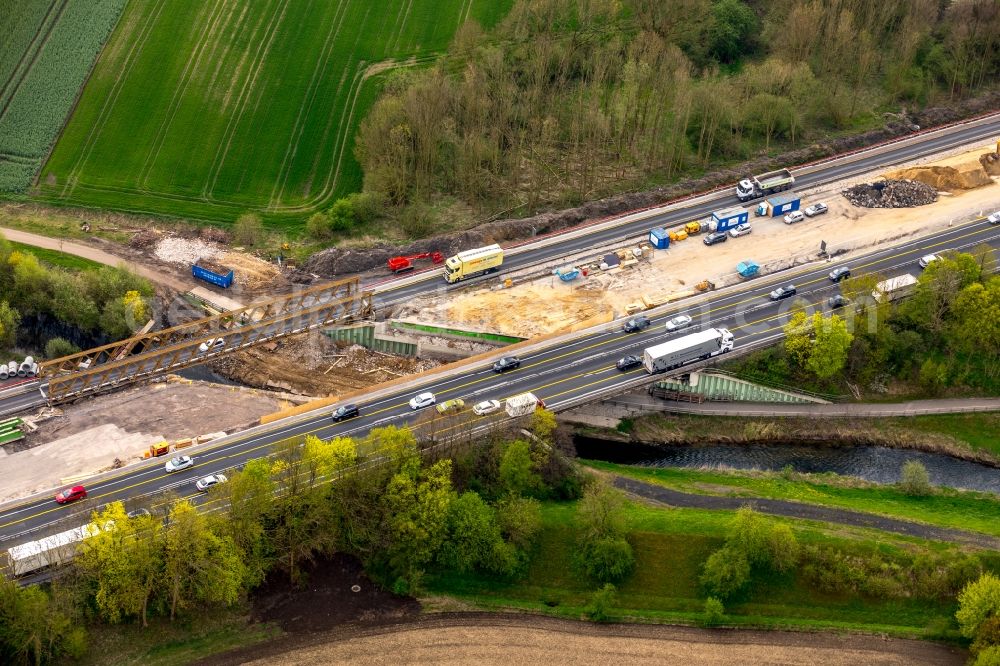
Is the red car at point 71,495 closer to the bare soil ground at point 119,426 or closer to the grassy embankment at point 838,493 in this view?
the bare soil ground at point 119,426

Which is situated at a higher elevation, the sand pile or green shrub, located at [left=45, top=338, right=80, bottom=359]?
the sand pile

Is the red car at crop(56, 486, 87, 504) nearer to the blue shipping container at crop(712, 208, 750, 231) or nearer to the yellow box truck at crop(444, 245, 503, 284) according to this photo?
the yellow box truck at crop(444, 245, 503, 284)

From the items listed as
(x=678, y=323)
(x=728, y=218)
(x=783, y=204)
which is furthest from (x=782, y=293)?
(x=783, y=204)

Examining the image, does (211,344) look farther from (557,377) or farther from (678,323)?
(678,323)

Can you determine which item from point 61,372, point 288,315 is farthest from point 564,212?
point 61,372

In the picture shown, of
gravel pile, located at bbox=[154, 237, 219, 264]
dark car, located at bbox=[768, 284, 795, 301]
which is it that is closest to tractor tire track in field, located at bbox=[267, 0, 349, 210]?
gravel pile, located at bbox=[154, 237, 219, 264]

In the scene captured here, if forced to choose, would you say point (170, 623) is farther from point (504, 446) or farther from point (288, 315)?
point (288, 315)
